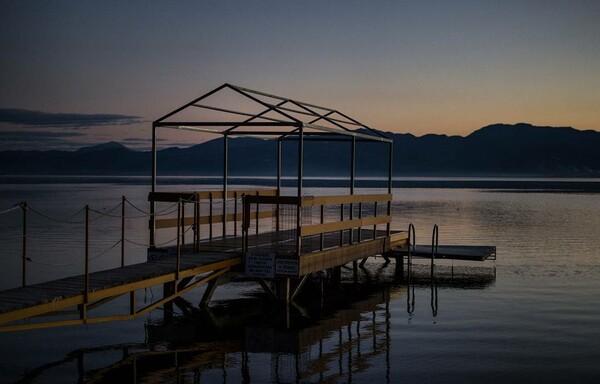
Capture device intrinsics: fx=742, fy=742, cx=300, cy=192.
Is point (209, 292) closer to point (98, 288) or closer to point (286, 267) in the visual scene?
point (286, 267)

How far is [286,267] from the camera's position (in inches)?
615

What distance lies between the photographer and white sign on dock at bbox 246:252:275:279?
51.3 feet

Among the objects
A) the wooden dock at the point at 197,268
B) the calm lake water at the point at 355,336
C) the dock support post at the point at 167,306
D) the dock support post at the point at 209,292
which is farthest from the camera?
the dock support post at the point at 209,292

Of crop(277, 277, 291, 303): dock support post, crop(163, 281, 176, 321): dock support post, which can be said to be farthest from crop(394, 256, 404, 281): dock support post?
crop(163, 281, 176, 321): dock support post

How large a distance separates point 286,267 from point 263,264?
49 cm

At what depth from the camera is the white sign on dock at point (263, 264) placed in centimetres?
1563

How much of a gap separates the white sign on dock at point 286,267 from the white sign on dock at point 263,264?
11cm

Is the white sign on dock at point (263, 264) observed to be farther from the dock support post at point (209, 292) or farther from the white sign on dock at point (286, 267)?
the dock support post at point (209, 292)

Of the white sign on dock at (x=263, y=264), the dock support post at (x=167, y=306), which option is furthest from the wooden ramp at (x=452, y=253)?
the dock support post at (x=167, y=306)

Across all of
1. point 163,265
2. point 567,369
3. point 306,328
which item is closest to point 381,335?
point 306,328

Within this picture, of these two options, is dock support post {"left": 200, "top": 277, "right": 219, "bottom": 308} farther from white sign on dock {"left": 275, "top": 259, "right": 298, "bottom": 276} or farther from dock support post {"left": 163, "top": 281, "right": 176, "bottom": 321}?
white sign on dock {"left": 275, "top": 259, "right": 298, "bottom": 276}

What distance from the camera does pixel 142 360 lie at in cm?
1211

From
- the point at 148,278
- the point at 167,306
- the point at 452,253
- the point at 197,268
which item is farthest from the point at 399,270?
the point at 148,278

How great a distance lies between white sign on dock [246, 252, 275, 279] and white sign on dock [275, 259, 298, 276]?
0.11 metres
